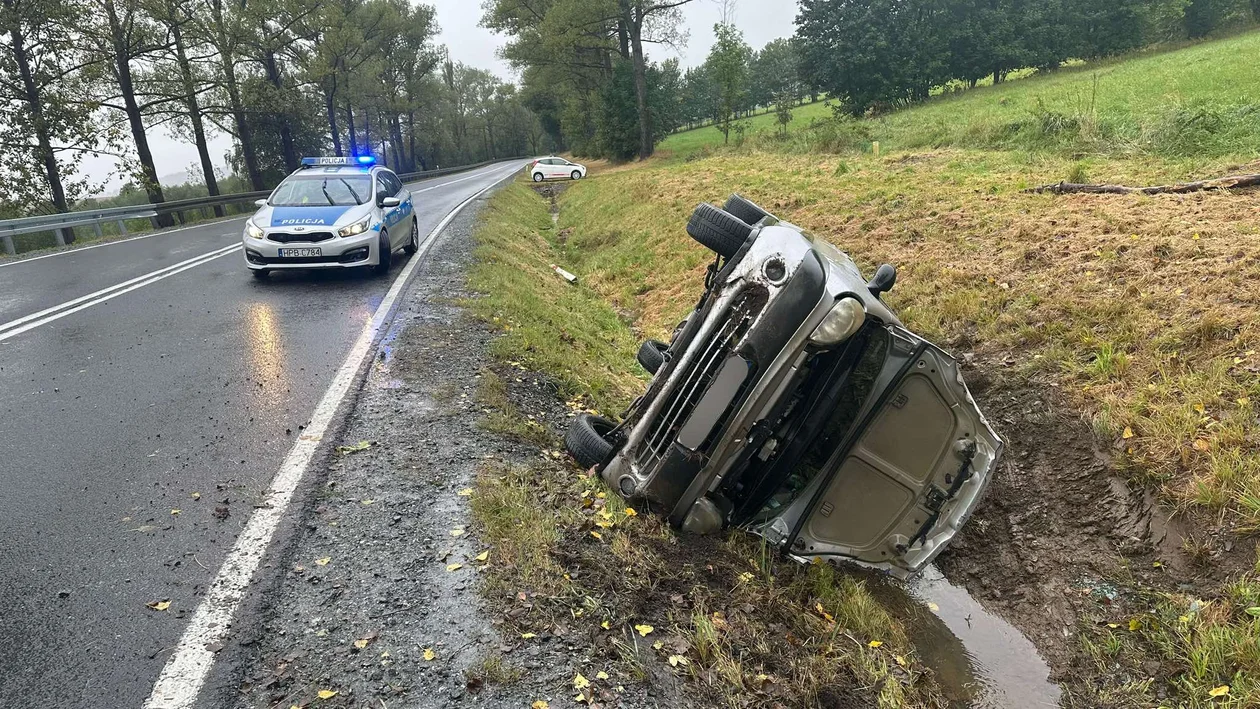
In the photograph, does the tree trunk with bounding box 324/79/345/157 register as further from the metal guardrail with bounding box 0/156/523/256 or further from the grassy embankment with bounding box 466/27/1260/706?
the grassy embankment with bounding box 466/27/1260/706

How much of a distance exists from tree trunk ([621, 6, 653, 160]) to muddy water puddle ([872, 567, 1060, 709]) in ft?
99.2

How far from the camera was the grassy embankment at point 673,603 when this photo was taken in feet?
9.31

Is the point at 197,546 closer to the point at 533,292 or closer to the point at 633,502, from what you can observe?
the point at 633,502

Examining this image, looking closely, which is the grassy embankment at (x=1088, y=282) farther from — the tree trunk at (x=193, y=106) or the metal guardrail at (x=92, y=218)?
the tree trunk at (x=193, y=106)

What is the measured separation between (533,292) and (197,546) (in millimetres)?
6675

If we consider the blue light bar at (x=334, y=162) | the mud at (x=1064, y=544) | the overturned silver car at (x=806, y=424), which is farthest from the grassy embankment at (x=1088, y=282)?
the blue light bar at (x=334, y=162)

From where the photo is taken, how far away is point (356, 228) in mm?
8781

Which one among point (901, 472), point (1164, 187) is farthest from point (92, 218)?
point (1164, 187)

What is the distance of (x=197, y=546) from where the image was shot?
10.5 ft

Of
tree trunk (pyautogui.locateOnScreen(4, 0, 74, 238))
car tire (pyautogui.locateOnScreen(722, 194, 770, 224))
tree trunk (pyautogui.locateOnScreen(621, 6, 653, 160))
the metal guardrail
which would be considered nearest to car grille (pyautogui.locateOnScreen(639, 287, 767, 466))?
car tire (pyautogui.locateOnScreen(722, 194, 770, 224))

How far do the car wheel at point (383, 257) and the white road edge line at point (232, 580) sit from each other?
4382 mm

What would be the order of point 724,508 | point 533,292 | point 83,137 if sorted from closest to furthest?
point 724,508, point 533,292, point 83,137

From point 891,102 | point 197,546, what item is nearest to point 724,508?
point 197,546

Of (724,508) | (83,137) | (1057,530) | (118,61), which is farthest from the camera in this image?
(118,61)
